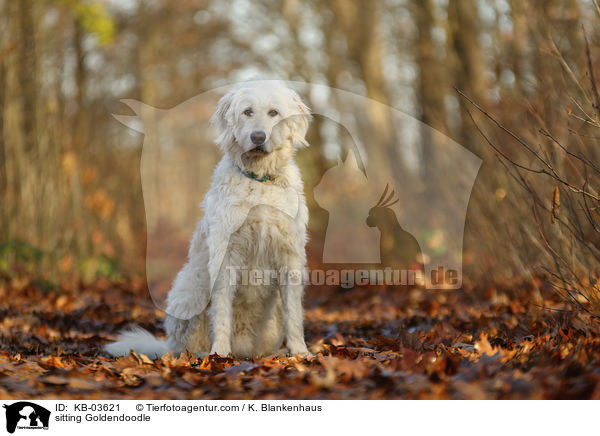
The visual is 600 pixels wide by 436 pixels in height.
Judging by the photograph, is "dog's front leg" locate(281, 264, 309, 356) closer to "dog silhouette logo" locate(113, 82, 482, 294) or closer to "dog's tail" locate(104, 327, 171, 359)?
"dog's tail" locate(104, 327, 171, 359)

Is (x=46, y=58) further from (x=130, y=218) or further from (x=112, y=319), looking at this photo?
(x=112, y=319)

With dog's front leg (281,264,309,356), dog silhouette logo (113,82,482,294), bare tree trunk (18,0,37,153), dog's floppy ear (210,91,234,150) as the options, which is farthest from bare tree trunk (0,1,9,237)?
dog's front leg (281,264,309,356)

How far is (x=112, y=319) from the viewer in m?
6.18

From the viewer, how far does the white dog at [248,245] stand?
4.01 m

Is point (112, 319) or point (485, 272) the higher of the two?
point (485, 272)

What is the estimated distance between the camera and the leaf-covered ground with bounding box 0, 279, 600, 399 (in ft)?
9.03

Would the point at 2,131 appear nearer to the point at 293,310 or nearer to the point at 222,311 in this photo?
the point at 222,311

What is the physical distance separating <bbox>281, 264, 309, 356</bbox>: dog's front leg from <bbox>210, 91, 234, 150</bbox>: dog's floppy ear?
3.38 ft

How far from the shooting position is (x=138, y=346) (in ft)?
14.2

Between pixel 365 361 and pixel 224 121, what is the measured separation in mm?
1969

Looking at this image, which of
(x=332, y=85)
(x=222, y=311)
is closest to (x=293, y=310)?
(x=222, y=311)

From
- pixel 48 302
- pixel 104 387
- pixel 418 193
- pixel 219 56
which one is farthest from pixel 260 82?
pixel 219 56
